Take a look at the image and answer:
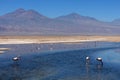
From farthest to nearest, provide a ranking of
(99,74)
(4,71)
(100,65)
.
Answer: (100,65)
(4,71)
(99,74)

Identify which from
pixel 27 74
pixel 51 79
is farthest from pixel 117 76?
pixel 27 74

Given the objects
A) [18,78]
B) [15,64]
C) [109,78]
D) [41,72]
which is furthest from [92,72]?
[15,64]

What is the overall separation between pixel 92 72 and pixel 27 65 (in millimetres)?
10221

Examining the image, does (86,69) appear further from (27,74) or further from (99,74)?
(27,74)

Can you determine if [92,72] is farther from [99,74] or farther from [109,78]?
[109,78]

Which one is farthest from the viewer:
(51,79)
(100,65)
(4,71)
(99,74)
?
(100,65)

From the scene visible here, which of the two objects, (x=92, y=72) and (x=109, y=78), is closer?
(x=109, y=78)

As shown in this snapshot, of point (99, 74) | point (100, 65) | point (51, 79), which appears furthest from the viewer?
point (100, 65)

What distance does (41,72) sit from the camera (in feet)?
121

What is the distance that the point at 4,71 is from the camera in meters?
37.2

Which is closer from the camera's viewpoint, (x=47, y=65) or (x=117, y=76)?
(x=117, y=76)

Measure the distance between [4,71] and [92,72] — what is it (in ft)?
32.6

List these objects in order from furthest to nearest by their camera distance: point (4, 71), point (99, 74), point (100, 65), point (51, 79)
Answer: point (100, 65) → point (4, 71) → point (99, 74) → point (51, 79)

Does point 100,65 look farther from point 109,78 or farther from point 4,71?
point 4,71
